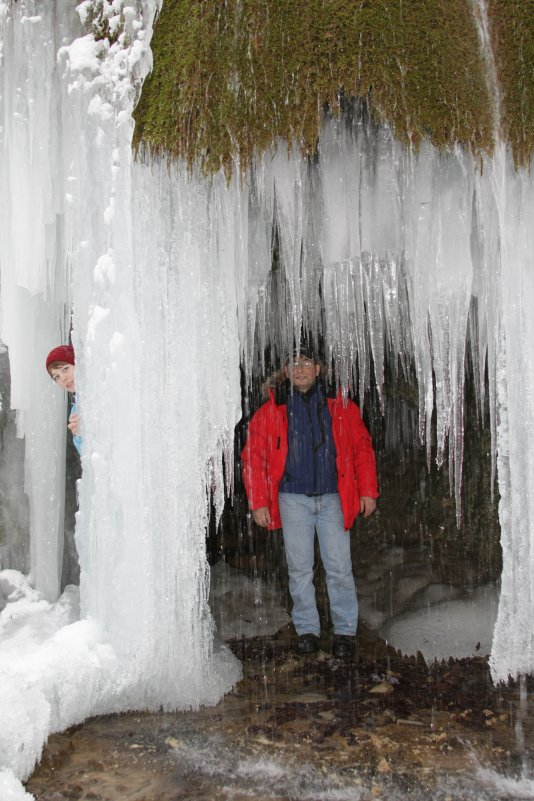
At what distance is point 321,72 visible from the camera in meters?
3.34

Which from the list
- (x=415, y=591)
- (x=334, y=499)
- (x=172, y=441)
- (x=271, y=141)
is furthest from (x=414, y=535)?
(x=271, y=141)

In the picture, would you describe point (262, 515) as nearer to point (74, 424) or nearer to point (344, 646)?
point (344, 646)

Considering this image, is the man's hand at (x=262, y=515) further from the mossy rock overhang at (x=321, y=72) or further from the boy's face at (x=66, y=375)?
the mossy rock overhang at (x=321, y=72)

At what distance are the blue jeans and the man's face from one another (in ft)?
2.56

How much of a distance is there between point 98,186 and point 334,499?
2.56 meters

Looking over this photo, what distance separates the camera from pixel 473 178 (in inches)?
146

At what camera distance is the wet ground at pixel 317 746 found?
3.14m

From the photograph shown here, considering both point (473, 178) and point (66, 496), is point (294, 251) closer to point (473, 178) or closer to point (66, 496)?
point (473, 178)

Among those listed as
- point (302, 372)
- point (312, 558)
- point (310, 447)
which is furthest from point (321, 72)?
point (312, 558)

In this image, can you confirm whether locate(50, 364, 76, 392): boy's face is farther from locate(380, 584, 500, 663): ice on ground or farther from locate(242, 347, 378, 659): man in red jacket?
locate(380, 584, 500, 663): ice on ground

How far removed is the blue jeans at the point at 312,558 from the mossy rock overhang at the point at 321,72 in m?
2.40

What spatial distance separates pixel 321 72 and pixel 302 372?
210cm

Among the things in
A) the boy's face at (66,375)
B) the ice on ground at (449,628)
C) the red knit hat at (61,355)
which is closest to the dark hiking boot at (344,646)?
the ice on ground at (449,628)

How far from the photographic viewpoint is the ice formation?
11.9 feet
